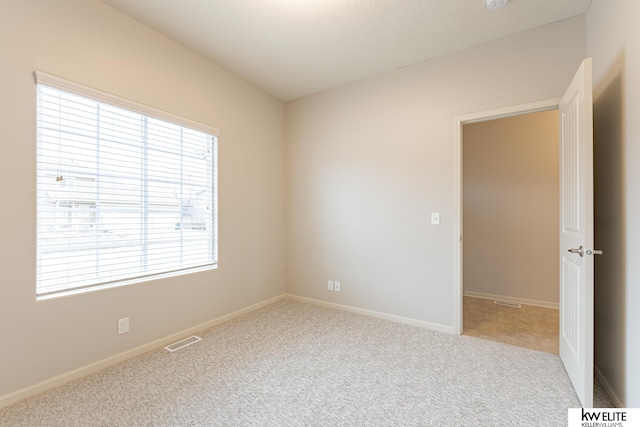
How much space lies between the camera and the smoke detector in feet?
7.11

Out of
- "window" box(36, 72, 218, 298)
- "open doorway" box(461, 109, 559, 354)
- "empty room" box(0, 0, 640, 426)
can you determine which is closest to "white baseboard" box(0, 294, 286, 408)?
"empty room" box(0, 0, 640, 426)

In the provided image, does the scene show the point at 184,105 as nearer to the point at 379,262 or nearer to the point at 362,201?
the point at 362,201

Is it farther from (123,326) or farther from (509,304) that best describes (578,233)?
(123,326)

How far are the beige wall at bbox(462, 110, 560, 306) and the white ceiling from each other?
1.76 meters

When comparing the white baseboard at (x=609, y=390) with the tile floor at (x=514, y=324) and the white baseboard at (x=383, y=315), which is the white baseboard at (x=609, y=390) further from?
the white baseboard at (x=383, y=315)

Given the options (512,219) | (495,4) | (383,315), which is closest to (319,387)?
(383,315)

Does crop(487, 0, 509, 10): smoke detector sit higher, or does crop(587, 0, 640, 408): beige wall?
crop(487, 0, 509, 10): smoke detector

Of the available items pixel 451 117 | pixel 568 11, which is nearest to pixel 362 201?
pixel 451 117

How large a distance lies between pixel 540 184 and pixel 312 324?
338cm

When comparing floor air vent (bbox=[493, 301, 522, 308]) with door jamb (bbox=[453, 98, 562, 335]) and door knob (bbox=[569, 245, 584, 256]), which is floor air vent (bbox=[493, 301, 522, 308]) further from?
door knob (bbox=[569, 245, 584, 256])

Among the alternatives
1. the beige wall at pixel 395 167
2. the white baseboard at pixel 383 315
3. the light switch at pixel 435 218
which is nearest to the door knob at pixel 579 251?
the beige wall at pixel 395 167

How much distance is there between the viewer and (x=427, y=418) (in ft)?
5.61

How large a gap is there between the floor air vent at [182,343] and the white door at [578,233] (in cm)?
290

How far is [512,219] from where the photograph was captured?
4.01 meters
